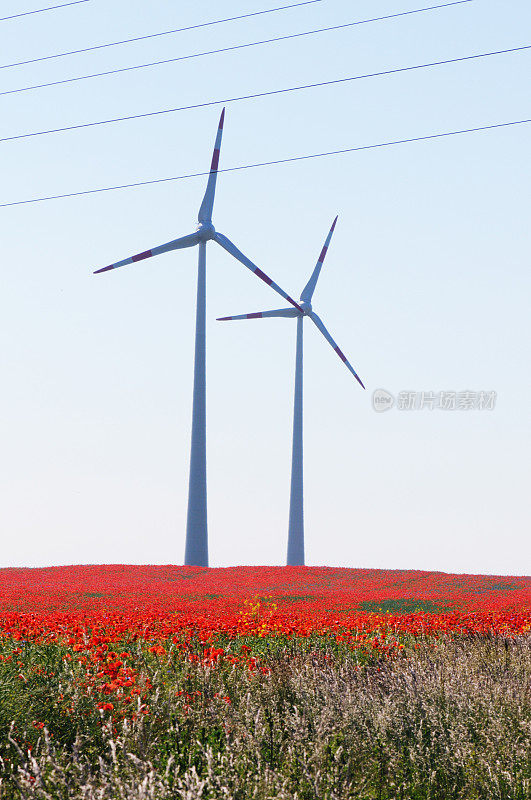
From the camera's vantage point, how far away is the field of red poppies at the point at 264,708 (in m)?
5.96

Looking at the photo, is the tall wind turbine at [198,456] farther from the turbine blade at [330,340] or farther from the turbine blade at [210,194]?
the turbine blade at [330,340]

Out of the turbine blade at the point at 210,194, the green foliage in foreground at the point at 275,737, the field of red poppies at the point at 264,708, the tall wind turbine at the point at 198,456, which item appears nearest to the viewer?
the green foliage in foreground at the point at 275,737

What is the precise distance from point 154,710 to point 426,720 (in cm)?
266

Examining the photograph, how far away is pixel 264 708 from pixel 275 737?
20.1 inches

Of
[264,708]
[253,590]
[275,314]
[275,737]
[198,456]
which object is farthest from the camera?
[275,314]

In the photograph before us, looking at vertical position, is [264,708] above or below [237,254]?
below

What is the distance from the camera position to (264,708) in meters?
7.68

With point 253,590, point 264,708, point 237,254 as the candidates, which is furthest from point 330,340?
point 264,708

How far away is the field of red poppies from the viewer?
596cm

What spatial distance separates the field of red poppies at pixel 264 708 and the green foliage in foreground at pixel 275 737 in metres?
0.02

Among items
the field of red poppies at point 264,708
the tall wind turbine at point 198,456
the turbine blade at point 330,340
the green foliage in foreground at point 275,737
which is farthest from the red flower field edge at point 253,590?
the turbine blade at point 330,340

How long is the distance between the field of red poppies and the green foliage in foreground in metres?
0.02

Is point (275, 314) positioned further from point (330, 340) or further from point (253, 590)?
point (253, 590)

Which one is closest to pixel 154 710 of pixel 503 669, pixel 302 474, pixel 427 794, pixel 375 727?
pixel 375 727
